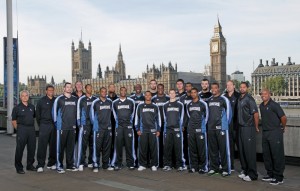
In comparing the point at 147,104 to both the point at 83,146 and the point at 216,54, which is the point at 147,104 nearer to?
the point at 83,146

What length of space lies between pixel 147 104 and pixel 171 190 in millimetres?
2481

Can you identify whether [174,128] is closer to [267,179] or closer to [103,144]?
[103,144]

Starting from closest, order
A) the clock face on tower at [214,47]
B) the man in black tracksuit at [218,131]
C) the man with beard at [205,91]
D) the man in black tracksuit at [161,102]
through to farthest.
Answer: the man in black tracksuit at [218,131] → the man with beard at [205,91] → the man in black tracksuit at [161,102] → the clock face on tower at [214,47]

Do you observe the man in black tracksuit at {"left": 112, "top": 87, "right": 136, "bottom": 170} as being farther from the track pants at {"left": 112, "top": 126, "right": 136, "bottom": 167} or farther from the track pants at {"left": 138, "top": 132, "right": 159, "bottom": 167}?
the track pants at {"left": 138, "top": 132, "right": 159, "bottom": 167}

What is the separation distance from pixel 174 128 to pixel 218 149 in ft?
3.53

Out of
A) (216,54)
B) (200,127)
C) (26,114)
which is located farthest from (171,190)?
(216,54)

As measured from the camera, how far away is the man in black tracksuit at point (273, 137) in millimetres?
7027

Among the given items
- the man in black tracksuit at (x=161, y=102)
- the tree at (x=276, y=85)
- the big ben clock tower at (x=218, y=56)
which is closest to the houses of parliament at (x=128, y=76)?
the big ben clock tower at (x=218, y=56)

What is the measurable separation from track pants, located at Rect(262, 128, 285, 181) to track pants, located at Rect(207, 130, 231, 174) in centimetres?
83

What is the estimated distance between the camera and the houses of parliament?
134375 mm

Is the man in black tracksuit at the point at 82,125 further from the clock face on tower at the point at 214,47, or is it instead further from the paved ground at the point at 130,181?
the clock face on tower at the point at 214,47

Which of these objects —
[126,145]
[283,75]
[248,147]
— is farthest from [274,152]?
[283,75]

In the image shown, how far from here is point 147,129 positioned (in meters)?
8.47

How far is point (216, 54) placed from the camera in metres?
146
